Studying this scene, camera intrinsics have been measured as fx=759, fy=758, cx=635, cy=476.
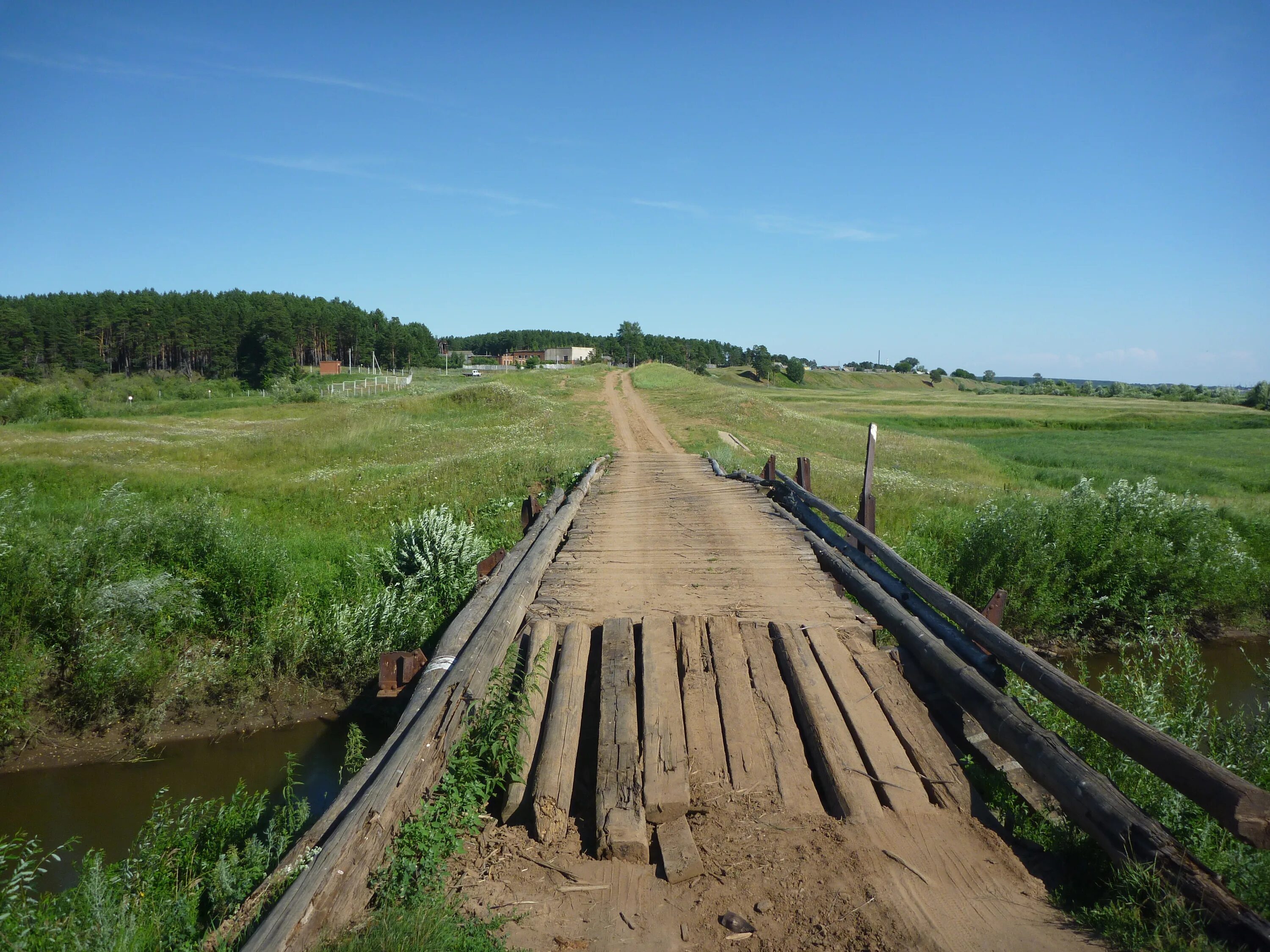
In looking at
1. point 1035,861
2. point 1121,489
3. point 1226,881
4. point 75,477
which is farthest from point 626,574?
point 75,477

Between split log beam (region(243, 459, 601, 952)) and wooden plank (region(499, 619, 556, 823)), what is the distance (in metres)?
0.20

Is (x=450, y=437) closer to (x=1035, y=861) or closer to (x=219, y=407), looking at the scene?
(x=1035, y=861)

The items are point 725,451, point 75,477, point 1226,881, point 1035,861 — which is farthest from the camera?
point 725,451

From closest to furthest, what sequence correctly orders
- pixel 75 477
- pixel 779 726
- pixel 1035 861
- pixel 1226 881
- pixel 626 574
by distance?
pixel 1226 881
pixel 1035 861
pixel 779 726
pixel 626 574
pixel 75 477

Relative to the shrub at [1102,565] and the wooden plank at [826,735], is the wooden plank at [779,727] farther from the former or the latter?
the shrub at [1102,565]

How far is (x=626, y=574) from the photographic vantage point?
308 inches

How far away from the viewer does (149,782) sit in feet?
24.5

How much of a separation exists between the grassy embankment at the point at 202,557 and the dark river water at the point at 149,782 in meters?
0.60

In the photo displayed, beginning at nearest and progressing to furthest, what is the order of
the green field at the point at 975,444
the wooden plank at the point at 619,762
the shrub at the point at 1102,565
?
the wooden plank at the point at 619,762 → the shrub at the point at 1102,565 → the green field at the point at 975,444

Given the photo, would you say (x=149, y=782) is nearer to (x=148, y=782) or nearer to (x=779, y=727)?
(x=148, y=782)

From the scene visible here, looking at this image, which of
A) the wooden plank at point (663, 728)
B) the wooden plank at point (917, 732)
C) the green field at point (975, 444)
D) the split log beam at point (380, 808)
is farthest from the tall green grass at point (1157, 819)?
the green field at point (975, 444)

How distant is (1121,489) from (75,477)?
72.1 ft

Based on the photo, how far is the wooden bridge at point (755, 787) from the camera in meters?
3.13

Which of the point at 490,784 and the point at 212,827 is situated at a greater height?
the point at 490,784
